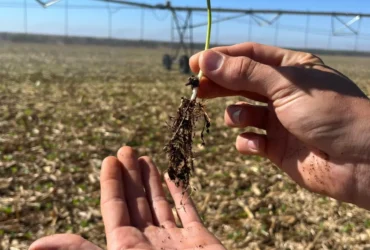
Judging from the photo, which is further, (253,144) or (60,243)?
(253,144)

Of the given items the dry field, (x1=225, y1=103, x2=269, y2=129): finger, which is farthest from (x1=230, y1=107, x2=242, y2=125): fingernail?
the dry field

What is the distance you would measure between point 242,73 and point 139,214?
1.17m

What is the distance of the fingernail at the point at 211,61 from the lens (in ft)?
7.92

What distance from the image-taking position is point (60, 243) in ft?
7.55

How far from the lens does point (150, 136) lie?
7145 mm

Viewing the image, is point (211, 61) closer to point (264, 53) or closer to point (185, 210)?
point (264, 53)

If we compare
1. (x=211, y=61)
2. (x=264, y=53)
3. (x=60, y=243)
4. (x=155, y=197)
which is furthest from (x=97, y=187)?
(x=211, y=61)

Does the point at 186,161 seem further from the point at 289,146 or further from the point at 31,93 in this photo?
the point at 31,93

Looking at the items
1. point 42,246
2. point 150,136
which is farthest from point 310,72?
point 150,136

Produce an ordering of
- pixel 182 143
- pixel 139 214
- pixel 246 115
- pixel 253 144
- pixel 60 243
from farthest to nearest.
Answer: pixel 253 144
pixel 246 115
pixel 139 214
pixel 182 143
pixel 60 243

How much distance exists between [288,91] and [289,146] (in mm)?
617

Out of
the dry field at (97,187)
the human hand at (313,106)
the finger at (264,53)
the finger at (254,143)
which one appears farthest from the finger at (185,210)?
the dry field at (97,187)

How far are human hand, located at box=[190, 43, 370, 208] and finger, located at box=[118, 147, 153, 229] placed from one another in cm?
70

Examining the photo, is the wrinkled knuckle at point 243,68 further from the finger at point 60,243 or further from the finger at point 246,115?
the finger at point 60,243
